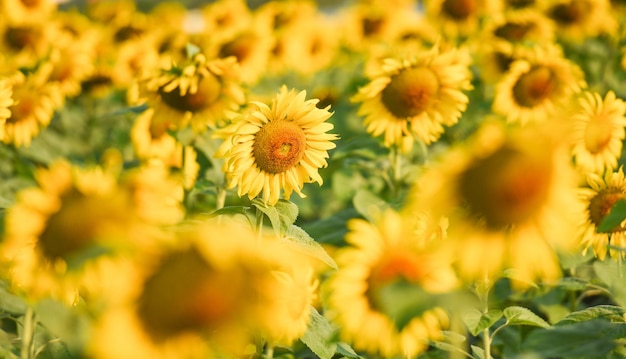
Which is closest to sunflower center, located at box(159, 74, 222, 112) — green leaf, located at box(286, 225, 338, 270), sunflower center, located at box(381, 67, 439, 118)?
sunflower center, located at box(381, 67, 439, 118)

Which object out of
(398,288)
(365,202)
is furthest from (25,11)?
(398,288)

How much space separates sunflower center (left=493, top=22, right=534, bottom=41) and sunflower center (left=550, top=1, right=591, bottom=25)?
646 millimetres

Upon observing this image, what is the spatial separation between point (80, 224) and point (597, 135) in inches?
79.2

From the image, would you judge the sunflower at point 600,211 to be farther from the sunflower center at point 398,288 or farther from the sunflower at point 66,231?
the sunflower at point 66,231

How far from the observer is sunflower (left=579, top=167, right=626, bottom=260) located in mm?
2020

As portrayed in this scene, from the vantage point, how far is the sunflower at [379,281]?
1.48 metres

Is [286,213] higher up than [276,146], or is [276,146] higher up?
[276,146]

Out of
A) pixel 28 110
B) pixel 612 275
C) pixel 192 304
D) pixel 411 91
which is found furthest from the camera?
pixel 28 110

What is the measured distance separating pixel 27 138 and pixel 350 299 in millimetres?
2320

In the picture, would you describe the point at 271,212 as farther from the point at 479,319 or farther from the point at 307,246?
the point at 479,319

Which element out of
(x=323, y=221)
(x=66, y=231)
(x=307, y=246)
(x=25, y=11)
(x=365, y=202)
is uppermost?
(x=66, y=231)

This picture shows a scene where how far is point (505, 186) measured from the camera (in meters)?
1.21

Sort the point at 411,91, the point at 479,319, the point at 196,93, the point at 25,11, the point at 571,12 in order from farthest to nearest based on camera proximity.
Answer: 1. the point at 25,11
2. the point at 571,12
3. the point at 411,91
4. the point at 196,93
5. the point at 479,319

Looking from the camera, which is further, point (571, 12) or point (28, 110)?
point (571, 12)
